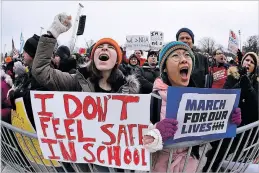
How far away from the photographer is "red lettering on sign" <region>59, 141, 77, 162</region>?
2.02 m

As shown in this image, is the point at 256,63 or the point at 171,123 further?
the point at 256,63

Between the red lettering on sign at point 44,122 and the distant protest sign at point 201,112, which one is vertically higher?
the distant protest sign at point 201,112

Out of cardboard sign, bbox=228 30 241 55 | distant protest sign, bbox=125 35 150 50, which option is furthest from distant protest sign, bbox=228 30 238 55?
distant protest sign, bbox=125 35 150 50

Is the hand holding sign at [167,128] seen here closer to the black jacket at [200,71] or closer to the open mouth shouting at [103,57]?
the open mouth shouting at [103,57]

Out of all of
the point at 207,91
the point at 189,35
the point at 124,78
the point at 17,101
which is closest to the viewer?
the point at 207,91

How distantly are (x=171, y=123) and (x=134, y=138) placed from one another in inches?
10.0

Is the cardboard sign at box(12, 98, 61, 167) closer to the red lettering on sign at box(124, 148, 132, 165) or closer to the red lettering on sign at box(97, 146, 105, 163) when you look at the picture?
the red lettering on sign at box(97, 146, 105, 163)

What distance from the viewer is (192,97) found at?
1.86 meters

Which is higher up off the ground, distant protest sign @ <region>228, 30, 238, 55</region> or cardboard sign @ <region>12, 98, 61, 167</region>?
distant protest sign @ <region>228, 30, 238, 55</region>

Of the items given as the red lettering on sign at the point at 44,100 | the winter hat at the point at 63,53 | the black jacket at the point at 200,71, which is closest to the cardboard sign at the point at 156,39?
the winter hat at the point at 63,53

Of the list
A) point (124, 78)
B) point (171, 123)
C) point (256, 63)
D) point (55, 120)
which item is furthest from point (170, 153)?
point (256, 63)

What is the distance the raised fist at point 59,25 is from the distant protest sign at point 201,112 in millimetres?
962

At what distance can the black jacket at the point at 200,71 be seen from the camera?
331cm

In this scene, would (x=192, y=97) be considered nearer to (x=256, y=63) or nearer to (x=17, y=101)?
(x=17, y=101)
